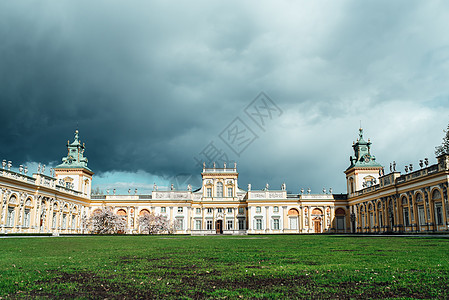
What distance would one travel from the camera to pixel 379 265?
295 inches

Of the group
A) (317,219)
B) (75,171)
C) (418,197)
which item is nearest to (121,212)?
(75,171)

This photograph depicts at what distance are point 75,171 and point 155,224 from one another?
636 inches

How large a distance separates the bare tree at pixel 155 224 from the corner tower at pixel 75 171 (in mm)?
11284

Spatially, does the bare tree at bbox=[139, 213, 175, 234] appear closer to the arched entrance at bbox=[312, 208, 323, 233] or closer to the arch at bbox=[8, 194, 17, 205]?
the arch at bbox=[8, 194, 17, 205]

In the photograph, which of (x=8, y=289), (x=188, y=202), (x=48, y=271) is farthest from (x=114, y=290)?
(x=188, y=202)

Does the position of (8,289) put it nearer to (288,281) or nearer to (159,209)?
(288,281)

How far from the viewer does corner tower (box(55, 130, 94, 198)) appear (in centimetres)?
5878

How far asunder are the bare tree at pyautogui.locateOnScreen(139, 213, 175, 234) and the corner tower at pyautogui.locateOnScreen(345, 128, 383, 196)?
31.2 meters

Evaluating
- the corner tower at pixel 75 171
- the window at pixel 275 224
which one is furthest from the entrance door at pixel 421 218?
the corner tower at pixel 75 171

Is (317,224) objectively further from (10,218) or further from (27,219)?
(10,218)

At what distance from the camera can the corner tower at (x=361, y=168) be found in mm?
58656

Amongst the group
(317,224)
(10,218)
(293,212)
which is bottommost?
(317,224)

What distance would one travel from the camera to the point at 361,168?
2322 inches

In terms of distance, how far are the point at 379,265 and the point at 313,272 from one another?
191 cm
